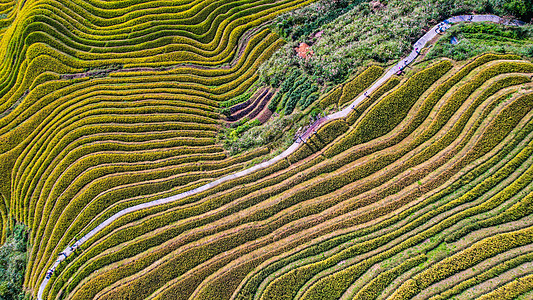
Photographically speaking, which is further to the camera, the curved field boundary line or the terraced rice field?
the curved field boundary line

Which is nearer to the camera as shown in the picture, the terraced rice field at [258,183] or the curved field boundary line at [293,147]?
the terraced rice field at [258,183]

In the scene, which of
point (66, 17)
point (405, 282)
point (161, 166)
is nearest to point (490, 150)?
point (405, 282)

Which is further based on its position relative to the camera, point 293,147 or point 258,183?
point 293,147

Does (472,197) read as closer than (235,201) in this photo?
Yes

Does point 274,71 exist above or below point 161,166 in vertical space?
above

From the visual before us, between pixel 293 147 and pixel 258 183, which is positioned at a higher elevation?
pixel 293 147

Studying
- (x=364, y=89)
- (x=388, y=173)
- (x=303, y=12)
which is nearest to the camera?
(x=388, y=173)

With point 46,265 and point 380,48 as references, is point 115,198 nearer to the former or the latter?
point 46,265

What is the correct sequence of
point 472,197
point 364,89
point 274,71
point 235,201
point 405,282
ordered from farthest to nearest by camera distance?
1. point 274,71
2. point 364,89
3. point 235,201
4. point 472,197
5. point 405,282
